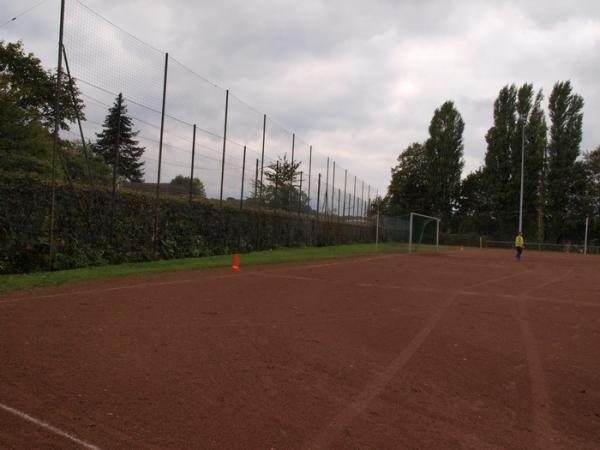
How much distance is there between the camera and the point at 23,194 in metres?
12.1

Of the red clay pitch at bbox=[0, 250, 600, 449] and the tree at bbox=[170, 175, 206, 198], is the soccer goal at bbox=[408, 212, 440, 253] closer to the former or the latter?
the tree at bbox=[170, 175, 206, 198]

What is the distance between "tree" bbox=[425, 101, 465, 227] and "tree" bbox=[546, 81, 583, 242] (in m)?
13.8

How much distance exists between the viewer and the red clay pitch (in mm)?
3580

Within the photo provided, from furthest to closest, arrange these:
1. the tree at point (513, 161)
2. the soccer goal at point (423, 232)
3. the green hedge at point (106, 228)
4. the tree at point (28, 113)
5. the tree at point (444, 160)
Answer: the tree at point (444, 160) < the tree at point (513, 161) < the soccer goal at point (423, 232) < the tree at point (28, 113) < the green hedge at point (106, 228)

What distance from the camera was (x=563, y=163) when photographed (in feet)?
185

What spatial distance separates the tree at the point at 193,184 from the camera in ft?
64.7

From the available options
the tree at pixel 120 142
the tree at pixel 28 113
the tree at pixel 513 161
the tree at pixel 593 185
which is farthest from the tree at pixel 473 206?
the tree at pixel 28 113

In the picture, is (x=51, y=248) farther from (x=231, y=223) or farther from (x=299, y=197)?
(x=299, y=197)

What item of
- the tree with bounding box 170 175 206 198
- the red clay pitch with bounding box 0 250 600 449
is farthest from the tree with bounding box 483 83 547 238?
the red clay pitch with bounding box 0 250 600 449

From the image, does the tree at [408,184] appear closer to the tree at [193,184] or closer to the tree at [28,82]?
the tree at [193,184]

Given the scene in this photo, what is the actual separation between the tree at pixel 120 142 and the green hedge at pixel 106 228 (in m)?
1.81

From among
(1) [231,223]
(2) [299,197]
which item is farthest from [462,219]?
(1) [231,223]

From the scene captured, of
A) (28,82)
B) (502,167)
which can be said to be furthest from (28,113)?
(502,167)

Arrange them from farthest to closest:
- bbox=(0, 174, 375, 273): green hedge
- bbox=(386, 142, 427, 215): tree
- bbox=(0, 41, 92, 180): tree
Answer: bbox=(386, 142, 427, 215): tree → bbox=(0, 41, 92, 180): tree → bbox=(0, 174, 375, 273): green hedge
